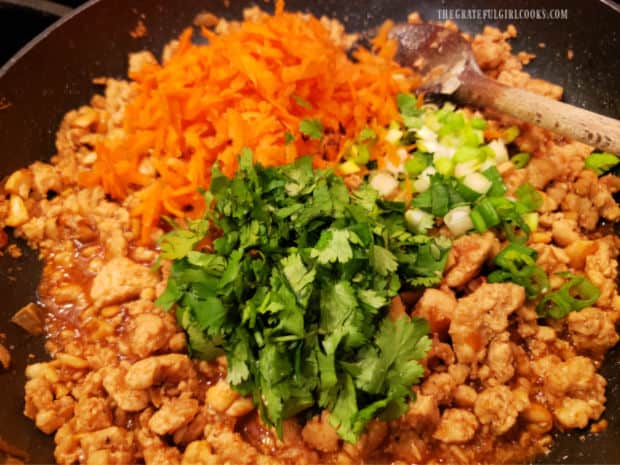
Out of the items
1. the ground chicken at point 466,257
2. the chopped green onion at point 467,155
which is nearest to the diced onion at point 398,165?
the chopped green onion at point 467,155

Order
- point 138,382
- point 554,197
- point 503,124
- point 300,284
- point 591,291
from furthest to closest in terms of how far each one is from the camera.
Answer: point 503,124
point 554,197
point 591,291
point 138,382
point 300,284

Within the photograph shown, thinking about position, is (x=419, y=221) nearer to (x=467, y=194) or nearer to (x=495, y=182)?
(x=467, y=194)

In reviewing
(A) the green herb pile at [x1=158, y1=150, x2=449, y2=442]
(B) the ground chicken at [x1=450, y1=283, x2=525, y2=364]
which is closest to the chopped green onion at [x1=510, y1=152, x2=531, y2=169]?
(B) the ground chicken at [x1=450, y1=283, x2=525, y2=364]

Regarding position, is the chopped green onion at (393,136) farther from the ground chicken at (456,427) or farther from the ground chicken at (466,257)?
the ground chicken at (456,427)

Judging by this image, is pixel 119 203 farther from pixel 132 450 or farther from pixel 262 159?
pixel 132 450

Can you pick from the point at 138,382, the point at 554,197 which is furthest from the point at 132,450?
the point at 554,197

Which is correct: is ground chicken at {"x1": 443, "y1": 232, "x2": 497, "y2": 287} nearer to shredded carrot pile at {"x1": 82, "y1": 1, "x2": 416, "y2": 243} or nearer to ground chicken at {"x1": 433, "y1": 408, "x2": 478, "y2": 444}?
ground chicken at {"x1": 433, "y1": 408, "x2": 478, "y2": 444}
